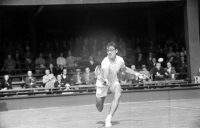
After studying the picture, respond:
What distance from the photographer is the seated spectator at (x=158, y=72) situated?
58.3ft

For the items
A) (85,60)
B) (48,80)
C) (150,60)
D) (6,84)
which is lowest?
(6,84)

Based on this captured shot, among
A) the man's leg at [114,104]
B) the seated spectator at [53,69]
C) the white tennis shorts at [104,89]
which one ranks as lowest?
the man's leg at [114,104]

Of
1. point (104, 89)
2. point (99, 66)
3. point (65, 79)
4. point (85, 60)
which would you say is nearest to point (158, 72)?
point (85, 60)

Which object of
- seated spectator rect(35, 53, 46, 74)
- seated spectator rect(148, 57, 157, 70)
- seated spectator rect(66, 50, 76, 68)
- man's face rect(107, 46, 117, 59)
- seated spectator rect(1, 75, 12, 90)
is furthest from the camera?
seated spectator rect(66, 50, 76, 68)

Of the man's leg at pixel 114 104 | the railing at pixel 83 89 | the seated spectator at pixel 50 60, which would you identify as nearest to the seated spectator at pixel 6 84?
the railing at pixel 83 89

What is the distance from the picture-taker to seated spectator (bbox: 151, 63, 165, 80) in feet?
58.3

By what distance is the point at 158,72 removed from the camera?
17.9m

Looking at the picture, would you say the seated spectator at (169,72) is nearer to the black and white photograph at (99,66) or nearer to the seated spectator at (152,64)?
the black and white photograph at (99,66)

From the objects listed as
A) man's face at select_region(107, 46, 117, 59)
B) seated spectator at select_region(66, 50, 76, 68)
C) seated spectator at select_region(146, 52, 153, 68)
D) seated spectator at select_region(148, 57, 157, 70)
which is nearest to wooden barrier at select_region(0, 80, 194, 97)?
seated spectator at select_region(148, 57, 157, 70)

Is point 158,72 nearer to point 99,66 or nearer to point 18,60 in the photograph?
point 18,60

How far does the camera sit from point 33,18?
78.9ft

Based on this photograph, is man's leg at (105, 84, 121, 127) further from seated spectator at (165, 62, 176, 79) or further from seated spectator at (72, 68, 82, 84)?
seated spectator at (165, 62, 176, 79)

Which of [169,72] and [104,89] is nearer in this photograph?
[104,89]

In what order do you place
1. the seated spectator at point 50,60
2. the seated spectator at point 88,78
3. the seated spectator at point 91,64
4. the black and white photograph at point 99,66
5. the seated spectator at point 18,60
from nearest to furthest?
1. the black and white photograph at point 99,66
2. the seated spectator at point 88,78
3. the seated spectator at point 91,64
4. the seated spectator at point 18,60
5. the seated spectator at point 50,60
